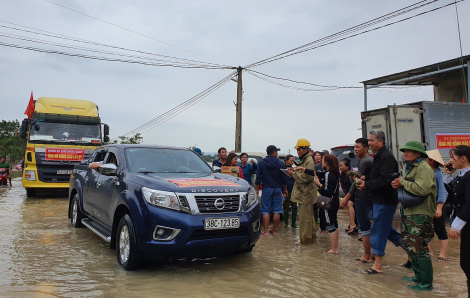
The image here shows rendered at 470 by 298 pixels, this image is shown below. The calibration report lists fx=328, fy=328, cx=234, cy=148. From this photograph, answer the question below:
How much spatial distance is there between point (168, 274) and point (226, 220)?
1.02 metres

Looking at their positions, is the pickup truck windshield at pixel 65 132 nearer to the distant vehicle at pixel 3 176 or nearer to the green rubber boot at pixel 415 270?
the distant vehicle at pixel 3 176

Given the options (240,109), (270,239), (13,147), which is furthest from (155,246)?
(13,147)

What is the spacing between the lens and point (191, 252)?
3824mm

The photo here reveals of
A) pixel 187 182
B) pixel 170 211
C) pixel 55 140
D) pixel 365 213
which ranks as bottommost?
pixel 365 213

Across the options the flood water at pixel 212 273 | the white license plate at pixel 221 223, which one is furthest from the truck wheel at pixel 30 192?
the white license plate at pixel 221 223

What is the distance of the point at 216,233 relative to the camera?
A: 3.94 meters

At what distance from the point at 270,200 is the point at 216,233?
2.87m

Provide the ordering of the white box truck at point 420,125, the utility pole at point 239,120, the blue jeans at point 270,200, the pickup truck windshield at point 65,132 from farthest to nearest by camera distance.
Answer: the utility pole at point 239,120 < the pickup truck windshield at point 65,132 < the white box truck at point 420,125 < the blue jeans at point 270,200

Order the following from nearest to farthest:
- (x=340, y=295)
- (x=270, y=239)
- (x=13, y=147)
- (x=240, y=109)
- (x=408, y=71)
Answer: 1. (x=340, y=295)
2. (x=270, y=239)
3. (x=408, y=71)
4. (x=240, y=109)
5. (x=13, y=147)

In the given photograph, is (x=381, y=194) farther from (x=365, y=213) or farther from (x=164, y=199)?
(x=164, y=199)

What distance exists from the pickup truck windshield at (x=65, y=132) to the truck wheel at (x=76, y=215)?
5.09 meters

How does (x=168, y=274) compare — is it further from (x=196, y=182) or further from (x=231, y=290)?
(x=196, y=182)

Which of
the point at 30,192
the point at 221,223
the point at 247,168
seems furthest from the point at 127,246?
the point at 30,192

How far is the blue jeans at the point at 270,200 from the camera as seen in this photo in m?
6.63
